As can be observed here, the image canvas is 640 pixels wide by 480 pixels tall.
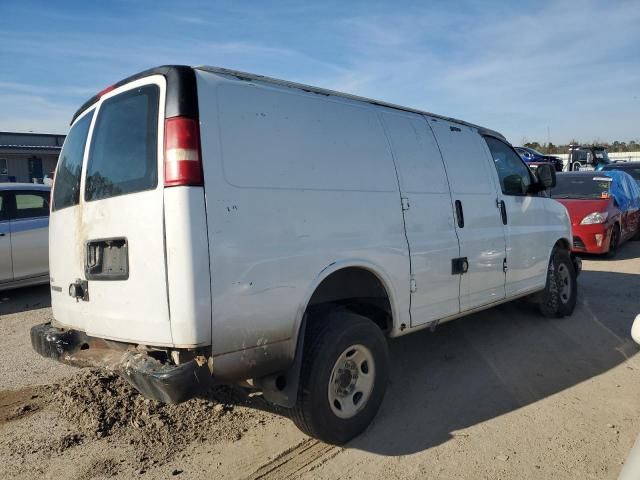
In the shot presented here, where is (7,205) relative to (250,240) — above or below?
above

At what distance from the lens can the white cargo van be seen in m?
2.63

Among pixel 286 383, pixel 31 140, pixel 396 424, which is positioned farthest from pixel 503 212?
pixel 31 140

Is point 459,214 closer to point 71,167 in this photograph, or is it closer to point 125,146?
point 125,146

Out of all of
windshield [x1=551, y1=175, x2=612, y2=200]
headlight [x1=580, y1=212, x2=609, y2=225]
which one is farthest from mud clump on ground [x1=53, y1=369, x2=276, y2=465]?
windshield [x1=551, y1=175, x2=612, y2=200]

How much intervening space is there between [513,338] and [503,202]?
1498 millimetres

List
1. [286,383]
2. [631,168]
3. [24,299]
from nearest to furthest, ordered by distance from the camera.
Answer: [286,383] → [24,299] → [631,168]

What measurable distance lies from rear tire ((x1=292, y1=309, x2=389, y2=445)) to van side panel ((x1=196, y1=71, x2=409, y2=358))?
0.91 ft

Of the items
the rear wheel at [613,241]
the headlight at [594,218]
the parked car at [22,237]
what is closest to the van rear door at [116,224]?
the parked car at [22,237]

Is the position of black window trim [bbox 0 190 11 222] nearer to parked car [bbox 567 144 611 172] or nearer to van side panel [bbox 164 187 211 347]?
van side panel [bbox 164 187 211 347]

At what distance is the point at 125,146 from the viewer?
117 inches

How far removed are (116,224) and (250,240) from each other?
79cm

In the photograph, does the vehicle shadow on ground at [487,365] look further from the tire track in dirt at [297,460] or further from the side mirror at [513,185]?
the side mirror at [513,185]

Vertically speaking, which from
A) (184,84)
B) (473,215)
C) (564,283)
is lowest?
(564,283)

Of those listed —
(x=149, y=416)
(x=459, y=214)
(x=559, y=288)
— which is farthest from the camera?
(x=559, y=288)
